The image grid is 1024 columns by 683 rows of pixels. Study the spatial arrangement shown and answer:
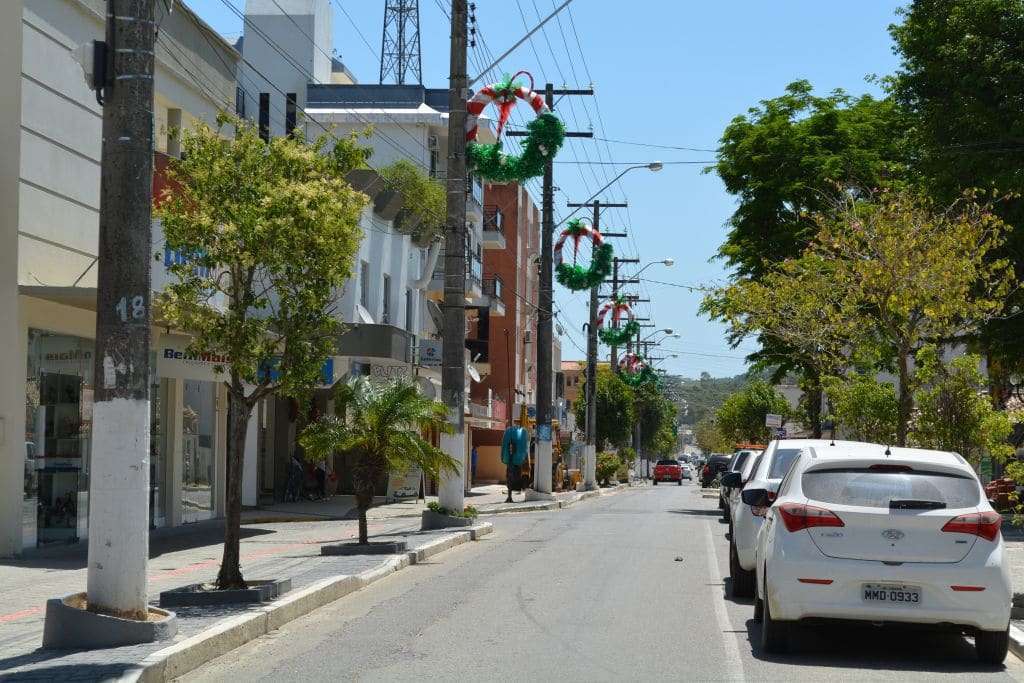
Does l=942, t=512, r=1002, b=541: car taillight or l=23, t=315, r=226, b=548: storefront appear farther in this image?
l=23, t=315, r=226, b=548: storefront

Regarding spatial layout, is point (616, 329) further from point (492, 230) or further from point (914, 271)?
point (914, 271)

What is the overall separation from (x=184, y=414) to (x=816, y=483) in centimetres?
1746

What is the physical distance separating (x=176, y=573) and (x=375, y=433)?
3430 mm

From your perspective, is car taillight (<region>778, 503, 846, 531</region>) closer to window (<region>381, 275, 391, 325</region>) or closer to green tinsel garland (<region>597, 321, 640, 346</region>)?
window (<region>381, 275, 391, 325</region>)

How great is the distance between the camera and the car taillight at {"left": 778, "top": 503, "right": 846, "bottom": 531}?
10.4 metres

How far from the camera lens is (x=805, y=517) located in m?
10.4

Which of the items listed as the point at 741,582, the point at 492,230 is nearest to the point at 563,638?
the point at 741,582

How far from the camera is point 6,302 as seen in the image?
18.2 meters

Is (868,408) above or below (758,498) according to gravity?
above

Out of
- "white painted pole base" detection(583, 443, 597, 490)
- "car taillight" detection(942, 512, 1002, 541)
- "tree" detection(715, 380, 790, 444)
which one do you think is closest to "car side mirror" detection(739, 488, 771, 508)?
"car taillight" detection(942, 512, 1002, 541)

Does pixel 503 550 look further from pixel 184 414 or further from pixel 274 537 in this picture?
pixel 184 414

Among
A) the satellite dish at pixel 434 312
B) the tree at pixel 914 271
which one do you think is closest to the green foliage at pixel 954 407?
the tree at pixel 914 271

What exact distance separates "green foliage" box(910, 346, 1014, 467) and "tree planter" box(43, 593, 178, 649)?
49.1 ft

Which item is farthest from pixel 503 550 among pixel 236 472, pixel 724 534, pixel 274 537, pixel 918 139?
pixel 918 139
